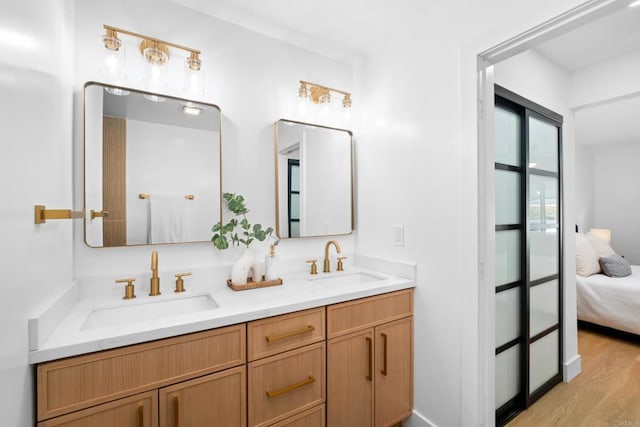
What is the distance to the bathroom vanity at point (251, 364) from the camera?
947mm

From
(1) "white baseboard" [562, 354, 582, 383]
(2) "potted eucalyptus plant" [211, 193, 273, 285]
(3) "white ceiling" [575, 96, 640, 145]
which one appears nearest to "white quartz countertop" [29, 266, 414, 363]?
(2) "potted eucalyptus plant" [211, 193, 273, 285]

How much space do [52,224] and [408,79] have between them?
6.17ft

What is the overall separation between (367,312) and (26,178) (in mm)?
1457

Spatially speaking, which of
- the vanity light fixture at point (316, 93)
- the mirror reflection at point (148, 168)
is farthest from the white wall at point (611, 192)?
the mirror reflection at point (148, 168)

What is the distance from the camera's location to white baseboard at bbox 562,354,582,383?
226 cm

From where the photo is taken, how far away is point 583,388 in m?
2.18

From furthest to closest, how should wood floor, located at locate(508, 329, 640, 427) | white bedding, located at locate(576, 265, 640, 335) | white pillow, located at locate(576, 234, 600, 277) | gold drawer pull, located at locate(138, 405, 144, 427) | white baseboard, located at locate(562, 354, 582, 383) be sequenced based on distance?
1. white pillow, located at locate(576, 234, 600, 277)
2. white bedding, located at locate(576, 265, 640, 335)
3. white baseboard, located at locate(562, 354, 582, 383)
4. wood floor, located at locate(508, 329, 640, 427)
5. gold drawer pull, located at locate(138, 405, 144, 427)

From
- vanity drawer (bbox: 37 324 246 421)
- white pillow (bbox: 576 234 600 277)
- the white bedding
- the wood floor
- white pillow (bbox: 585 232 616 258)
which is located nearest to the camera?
vanity drawer (bbox: 37 324 246 421)

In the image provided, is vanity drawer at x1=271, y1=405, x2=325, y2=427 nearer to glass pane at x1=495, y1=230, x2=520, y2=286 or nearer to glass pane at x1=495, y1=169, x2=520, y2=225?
glass pane at x1=495, y1=230, x2=520, y2=286

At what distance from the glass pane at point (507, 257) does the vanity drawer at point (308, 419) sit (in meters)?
1.26

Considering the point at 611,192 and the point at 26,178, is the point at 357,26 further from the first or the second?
the point at 611,192

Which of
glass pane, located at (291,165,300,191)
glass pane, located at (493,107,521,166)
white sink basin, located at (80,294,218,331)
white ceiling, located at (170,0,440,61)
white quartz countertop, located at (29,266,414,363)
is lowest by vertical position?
white sink basin, located at (80,294,218,331)

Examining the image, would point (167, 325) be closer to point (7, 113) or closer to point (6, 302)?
point (6, 302)

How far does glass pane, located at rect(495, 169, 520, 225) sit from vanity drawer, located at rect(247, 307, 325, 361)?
4.18ft
